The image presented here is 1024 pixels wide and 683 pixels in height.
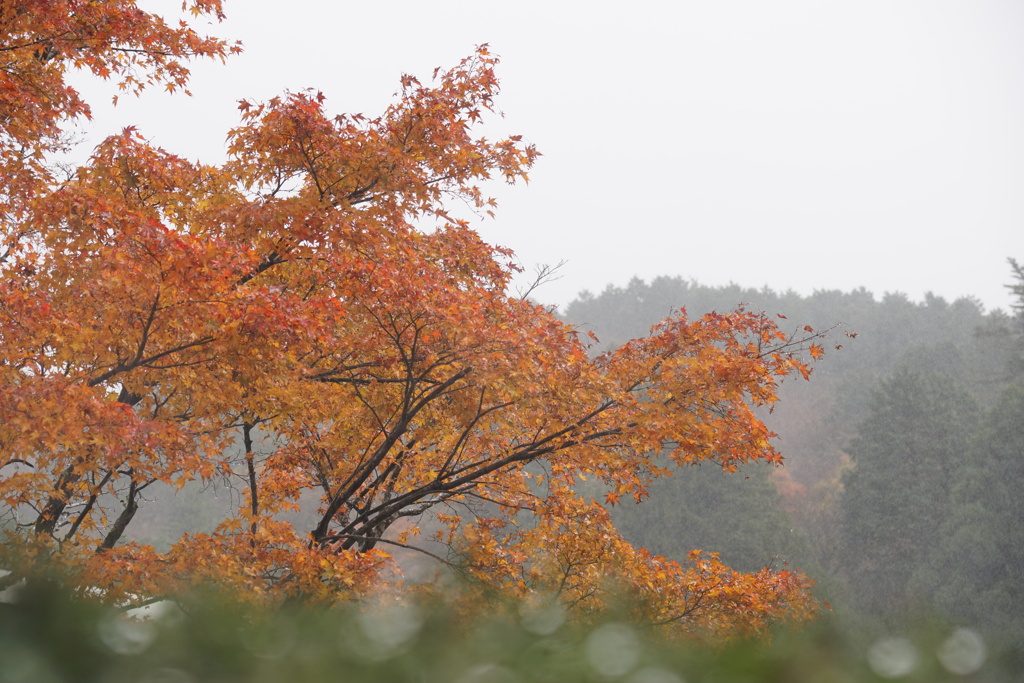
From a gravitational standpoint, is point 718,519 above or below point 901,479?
below

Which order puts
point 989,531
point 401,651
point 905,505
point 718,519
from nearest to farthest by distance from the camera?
point 401,651 < point 989,531 < point 905,505 < point 718,519

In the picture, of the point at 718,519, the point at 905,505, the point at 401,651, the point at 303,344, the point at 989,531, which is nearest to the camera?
the point at 401,651

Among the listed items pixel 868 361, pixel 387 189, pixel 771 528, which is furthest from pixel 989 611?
pixel 868 361

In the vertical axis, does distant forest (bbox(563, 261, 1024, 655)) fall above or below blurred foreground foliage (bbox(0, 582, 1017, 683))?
above

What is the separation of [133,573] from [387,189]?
3.24 m

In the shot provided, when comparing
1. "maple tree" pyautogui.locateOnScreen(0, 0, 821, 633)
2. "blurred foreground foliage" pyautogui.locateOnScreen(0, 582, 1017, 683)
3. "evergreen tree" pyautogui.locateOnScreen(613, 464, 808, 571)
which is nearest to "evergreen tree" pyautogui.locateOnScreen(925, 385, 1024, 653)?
"evergreen tree" pyautogui.locateOnScreen(613, 464, 808, 571)

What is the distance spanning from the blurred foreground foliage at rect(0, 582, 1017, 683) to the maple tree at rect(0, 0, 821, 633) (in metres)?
2.54

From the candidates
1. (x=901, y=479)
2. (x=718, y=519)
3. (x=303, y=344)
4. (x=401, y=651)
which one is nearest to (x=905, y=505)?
(x=901, y=479)

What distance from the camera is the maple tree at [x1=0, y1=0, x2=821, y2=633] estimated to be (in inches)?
168

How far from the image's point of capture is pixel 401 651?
4.60 feet

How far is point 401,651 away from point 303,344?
3.17m

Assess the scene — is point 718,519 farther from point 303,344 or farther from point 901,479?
point 303,344

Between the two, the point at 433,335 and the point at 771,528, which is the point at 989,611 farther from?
the point at 433,335

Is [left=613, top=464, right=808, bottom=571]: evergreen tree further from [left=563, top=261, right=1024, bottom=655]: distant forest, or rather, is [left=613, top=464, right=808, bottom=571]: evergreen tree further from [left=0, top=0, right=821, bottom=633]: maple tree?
[left=0, top=0, right=821, bottom=633]: maple tree
